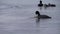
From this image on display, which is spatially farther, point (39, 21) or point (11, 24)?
point (39, 21)

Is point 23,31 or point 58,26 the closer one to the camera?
point 23,31

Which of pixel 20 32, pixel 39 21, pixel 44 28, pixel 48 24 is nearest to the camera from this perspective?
pixel 20 32

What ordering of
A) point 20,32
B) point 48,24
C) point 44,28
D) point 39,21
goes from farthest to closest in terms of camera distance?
1. point 39,21
2. point 48,24
3. point 44,28
4. point 20,32

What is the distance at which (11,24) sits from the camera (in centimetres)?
3023

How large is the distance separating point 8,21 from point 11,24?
2.32 meters

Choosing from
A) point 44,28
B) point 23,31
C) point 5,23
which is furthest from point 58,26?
point 5,23

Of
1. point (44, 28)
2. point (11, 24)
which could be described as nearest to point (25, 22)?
point (11, 24)

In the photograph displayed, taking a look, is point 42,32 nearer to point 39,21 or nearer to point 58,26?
point 58,26

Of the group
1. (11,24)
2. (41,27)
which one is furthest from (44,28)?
(11,24)

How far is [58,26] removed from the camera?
92.2 feet

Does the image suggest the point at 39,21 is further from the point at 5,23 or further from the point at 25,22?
the point at 5,23

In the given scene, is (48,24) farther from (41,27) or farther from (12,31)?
(12,31)

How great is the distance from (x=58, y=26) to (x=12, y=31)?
525cm

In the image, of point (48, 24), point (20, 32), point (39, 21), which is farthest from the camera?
point (39, 21)
